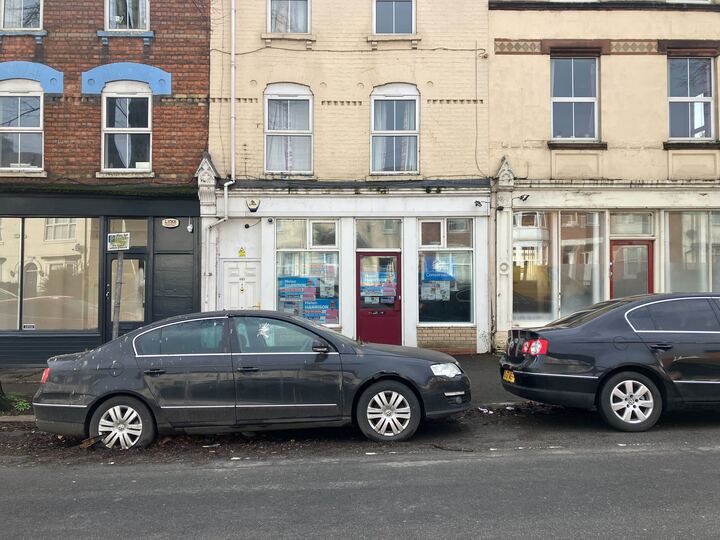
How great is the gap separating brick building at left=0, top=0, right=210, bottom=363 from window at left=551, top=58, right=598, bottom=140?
735 cm

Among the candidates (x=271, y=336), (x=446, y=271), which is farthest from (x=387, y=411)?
(x=446, y=271)

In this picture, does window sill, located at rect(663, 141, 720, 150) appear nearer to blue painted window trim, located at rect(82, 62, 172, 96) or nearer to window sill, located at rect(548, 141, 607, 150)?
window sill, located at rect(548, 141, 607, 150)

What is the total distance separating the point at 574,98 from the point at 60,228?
11.0 metres

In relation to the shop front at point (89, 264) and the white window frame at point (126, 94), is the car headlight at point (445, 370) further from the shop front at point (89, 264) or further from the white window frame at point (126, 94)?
the white window frame at point (126, 94)

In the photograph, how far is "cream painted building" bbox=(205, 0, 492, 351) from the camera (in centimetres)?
1254

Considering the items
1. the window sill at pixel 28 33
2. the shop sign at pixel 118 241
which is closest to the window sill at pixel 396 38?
the window sill at pixel 28 33

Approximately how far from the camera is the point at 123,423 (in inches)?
253

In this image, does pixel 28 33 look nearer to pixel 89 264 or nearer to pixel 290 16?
pixel 89 264

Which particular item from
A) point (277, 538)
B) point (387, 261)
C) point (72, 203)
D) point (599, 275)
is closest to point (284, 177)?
point (387, 261)

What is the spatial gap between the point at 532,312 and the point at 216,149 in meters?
7.39

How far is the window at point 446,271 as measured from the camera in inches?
498

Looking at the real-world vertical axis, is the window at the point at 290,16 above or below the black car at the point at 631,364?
above

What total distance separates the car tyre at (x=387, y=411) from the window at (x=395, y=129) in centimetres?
704

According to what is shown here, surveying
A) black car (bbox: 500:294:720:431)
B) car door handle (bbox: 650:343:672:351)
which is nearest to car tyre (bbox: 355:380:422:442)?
black car (bbox: 500:294:720:431)
